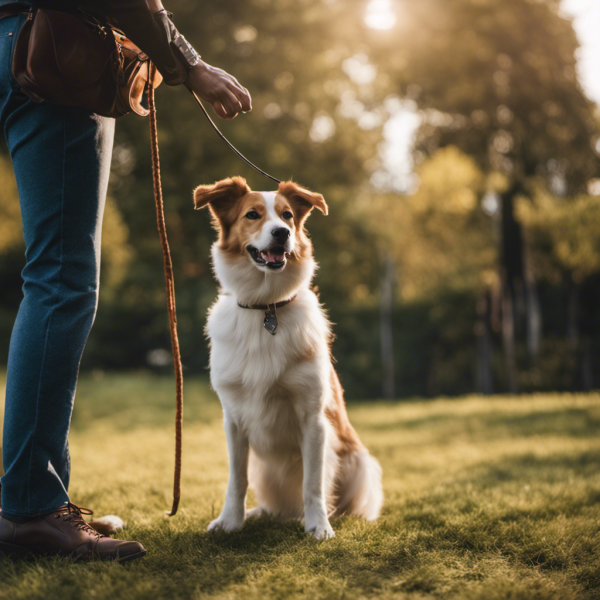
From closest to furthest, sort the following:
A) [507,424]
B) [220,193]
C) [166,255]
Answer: [166,255], [220,193], [507,424]

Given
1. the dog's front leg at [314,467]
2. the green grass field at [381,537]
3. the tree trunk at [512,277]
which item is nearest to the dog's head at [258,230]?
the dog's front leg at [314,467]

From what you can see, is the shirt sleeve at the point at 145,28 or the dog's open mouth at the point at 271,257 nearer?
the shirt sleeve at the point at 145,28

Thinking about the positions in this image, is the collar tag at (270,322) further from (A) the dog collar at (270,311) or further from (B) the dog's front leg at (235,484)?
(B) the dog's front leg at (235,484)

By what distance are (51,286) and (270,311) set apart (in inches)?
38.6

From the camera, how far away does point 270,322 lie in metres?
2.58

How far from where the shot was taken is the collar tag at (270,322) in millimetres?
2561

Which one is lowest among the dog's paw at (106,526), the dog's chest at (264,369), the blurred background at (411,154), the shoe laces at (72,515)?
the dog's paw at (106,526)

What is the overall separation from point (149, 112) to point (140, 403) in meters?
8.25

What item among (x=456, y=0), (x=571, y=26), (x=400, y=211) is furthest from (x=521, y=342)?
(x=456, y=0)

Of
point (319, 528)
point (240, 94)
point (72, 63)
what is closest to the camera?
point (72, 63)

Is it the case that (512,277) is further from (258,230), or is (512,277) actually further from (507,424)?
(258,230)

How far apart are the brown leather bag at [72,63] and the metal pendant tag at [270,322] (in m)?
1.06

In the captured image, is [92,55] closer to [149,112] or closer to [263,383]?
[149,112]

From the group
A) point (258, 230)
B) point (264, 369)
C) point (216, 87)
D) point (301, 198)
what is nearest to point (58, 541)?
point (264, 369)
